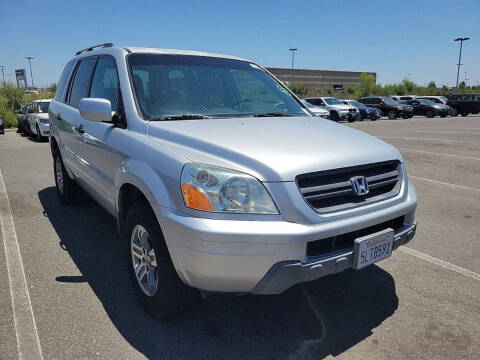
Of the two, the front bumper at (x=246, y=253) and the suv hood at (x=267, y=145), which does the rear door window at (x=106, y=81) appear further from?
the front bumper at (x=246, y=253)

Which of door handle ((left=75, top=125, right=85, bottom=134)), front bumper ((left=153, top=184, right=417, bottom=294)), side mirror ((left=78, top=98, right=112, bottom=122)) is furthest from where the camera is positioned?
door handle ((left=75, top=125, right=85, bottom=134))

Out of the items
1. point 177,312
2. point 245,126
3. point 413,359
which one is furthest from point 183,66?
point 413,359

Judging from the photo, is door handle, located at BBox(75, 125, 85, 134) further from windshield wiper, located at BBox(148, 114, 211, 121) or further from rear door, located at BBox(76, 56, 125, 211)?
windshield wiper, located at BBox(148, 114, 211, 121)

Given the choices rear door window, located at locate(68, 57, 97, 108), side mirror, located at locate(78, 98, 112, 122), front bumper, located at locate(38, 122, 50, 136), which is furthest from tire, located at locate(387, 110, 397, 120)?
side mirror, located at locate(78, 98, 112, 122)

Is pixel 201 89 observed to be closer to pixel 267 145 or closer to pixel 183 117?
pixel 183 117

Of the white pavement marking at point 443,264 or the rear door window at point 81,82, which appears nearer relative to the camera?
the white pavement marking at point 443,264

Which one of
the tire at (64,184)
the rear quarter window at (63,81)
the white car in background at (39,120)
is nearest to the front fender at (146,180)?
the tire at (64,184)

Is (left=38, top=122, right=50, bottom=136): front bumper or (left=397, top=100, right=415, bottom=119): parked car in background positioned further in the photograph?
(left=397, top=100, right=415, bottom=119): parked car in background

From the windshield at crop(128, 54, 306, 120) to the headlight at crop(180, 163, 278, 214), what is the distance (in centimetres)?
100

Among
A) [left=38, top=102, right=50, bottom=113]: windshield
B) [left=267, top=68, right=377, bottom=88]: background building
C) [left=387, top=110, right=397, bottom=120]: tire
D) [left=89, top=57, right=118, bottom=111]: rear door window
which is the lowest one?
[left=387, top=110, right=397, bottom=120]: tire

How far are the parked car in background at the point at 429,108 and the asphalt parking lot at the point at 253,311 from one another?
2661 cm

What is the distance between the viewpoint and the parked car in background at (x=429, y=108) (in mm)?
28031

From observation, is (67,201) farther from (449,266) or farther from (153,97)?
(449,266)

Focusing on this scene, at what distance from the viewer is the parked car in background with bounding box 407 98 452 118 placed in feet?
92.0
